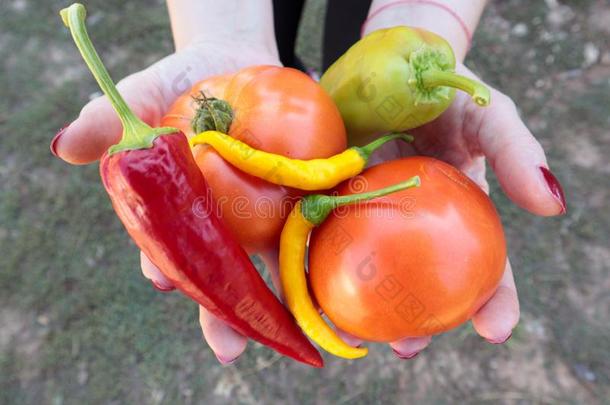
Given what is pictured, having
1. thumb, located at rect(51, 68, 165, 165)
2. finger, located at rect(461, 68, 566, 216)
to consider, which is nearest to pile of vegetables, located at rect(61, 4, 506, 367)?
finger, located at rect(461, 68, 566, 216)

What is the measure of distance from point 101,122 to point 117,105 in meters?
0.37

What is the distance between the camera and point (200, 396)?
8.99ft

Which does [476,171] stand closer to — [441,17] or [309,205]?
[441,17]

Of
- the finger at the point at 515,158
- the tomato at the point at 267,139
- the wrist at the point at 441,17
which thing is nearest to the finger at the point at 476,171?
the finger at the point at 515,158

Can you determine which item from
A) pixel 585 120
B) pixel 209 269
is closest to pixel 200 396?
pixel 209 269

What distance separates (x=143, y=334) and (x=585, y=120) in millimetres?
2801

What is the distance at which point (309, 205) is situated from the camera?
164cm

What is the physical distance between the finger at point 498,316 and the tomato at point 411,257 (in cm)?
7

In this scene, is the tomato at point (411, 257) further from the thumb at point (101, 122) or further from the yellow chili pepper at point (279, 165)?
the thumb at point (101, 122)

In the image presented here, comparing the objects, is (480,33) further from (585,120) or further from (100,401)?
(100,401)

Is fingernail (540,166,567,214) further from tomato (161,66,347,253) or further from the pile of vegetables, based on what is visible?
tomato (161,66,347,253)

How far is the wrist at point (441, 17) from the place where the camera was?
7.45 feet

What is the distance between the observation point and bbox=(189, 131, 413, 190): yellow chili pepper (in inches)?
62.7

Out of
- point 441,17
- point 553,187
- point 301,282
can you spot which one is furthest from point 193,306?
point 553,187
